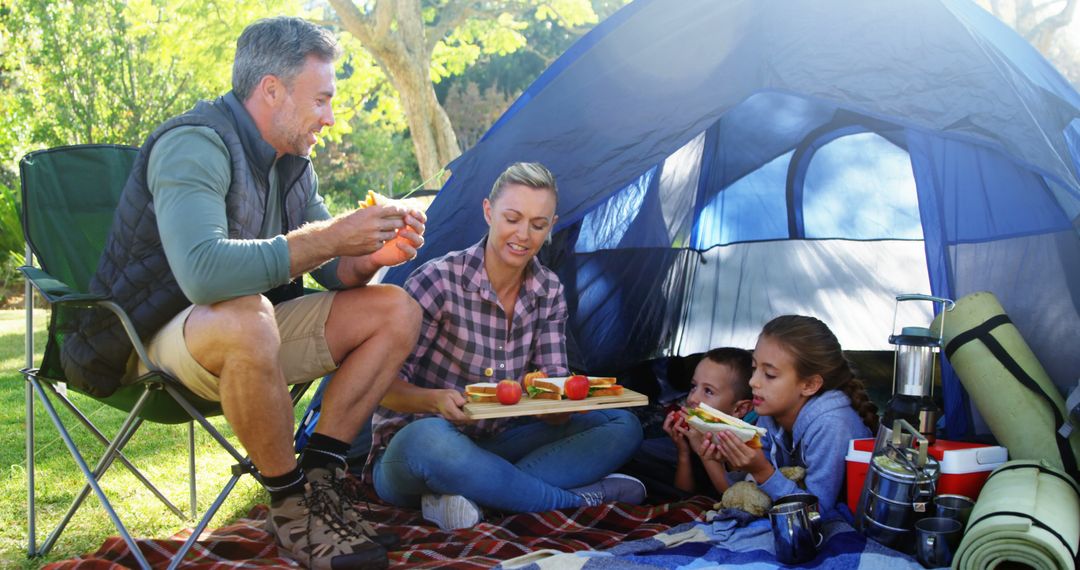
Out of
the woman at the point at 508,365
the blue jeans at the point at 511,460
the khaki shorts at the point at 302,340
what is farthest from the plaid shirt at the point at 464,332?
the khaki shorts at the point at 302,340

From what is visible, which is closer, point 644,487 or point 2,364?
point 644,487

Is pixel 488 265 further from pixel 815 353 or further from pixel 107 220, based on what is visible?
pixel 107 220

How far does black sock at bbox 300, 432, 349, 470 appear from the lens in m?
2.29

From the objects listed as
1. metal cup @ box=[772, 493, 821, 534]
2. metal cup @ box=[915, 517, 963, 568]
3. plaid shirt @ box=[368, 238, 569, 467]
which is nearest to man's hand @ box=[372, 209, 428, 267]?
plaid shirt @ box=[368, 238, 569, 467]

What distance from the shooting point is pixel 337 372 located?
243cm

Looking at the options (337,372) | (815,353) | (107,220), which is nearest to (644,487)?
(815,353)

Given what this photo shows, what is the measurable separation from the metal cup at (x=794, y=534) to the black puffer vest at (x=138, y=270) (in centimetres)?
148

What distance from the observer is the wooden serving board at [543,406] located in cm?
237

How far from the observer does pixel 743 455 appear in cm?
247

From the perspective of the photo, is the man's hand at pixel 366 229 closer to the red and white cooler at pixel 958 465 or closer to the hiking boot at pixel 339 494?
the hiking boot at pixel 339 494

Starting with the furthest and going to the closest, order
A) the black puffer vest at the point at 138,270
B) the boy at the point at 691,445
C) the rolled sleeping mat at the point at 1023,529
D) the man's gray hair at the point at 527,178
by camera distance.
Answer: the boy at the point at 691,445 < the man's gray hair at the point at 527,178 < the black puffer vest at the point at 138,270 < the rolled sleeping mat at the point at 1023,529

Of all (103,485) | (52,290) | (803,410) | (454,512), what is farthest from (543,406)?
(103,485)

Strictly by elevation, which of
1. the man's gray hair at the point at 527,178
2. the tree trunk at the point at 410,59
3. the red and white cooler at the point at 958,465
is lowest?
the red and white cooler at the point at 958,465

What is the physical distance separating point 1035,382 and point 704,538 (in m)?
0.96
